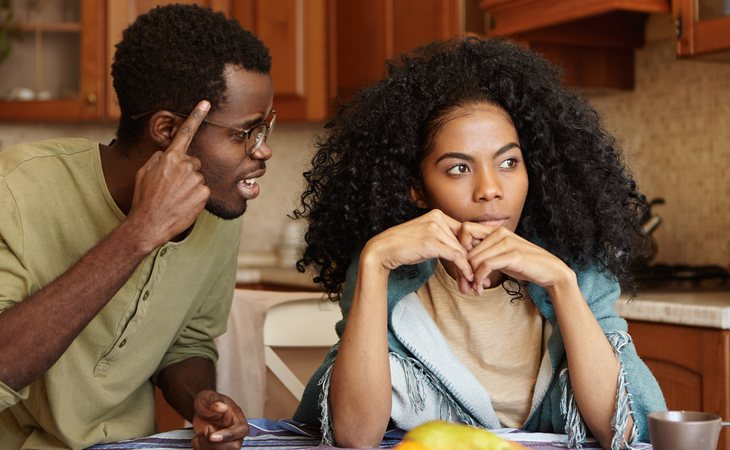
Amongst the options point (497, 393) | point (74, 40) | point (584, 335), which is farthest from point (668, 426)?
point (74, 40)

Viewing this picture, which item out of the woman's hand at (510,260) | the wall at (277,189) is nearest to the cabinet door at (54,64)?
the wall at (277,189)

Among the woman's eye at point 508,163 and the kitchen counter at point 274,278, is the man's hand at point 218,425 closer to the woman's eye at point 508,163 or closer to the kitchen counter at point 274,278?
the woman's eye at point 508,163

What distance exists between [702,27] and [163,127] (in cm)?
152

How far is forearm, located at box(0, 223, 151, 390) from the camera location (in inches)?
49.8

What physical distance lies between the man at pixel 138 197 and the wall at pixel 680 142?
1592 millimetres

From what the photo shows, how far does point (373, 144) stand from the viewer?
148 centimetres

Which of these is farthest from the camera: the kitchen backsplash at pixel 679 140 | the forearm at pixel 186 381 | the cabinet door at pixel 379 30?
the cabinet door at pixel 379 30

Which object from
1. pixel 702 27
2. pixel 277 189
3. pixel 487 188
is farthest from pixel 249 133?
pixel 277 189

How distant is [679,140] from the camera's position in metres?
2.83

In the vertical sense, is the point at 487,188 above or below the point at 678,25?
below

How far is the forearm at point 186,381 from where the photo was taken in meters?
1.58

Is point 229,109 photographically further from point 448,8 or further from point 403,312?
point 448,8

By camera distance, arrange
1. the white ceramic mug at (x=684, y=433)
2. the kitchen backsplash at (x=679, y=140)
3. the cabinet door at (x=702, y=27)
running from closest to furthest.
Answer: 1. the white ceramic mug at (x=684, y=433)
2. the cabinet door at (x=702, y=27)
3. the kitchen backsplash at (x=679, y=140)

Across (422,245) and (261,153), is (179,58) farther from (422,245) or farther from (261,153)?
(422,245)
